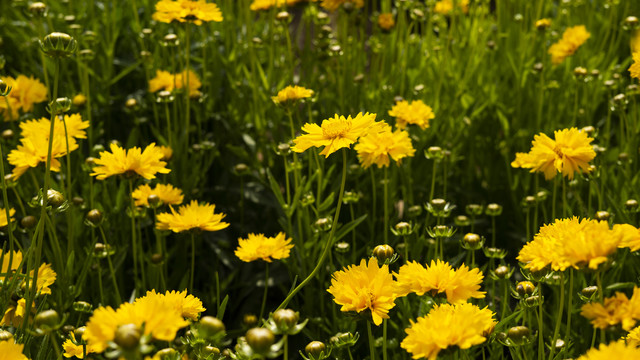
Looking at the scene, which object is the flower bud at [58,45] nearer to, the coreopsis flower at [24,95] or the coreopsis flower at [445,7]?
the coreopsis flower at [24,95]

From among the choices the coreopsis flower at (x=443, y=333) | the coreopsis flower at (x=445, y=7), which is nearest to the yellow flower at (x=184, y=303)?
the coreopsis flower at (x=443, y=333)

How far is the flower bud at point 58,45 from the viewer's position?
3.05ft

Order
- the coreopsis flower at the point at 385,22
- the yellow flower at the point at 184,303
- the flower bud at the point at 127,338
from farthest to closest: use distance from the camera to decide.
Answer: the coreopsis flower at the point at 385,22 < the yellow flower at the point at 184,303 < the flower bud at the point at 127,338

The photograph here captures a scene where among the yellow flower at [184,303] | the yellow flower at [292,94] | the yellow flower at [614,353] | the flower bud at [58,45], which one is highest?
the flower bud at [58,45]

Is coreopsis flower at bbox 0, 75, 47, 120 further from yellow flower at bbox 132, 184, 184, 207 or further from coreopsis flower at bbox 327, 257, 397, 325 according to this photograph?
coreopsis flower at bbox 327, 257, 397, 325

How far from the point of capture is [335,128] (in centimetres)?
93

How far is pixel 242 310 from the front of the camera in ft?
4.68

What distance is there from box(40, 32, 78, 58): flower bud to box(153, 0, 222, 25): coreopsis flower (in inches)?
19.7

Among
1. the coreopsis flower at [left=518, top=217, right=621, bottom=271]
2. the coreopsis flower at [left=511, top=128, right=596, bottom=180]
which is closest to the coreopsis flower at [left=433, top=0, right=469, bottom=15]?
the coreopsis flower at [left=511, top=128, right=596, bottom=180]

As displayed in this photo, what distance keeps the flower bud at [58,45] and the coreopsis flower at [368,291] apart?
451mm

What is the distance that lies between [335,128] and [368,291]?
22cm

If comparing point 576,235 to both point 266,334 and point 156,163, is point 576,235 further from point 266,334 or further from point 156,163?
point 156,163

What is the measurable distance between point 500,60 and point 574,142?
0.94 meters

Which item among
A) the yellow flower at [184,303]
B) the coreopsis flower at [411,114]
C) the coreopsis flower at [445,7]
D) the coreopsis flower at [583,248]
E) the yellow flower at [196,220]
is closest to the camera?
the coreopsis flower at [583,248]
